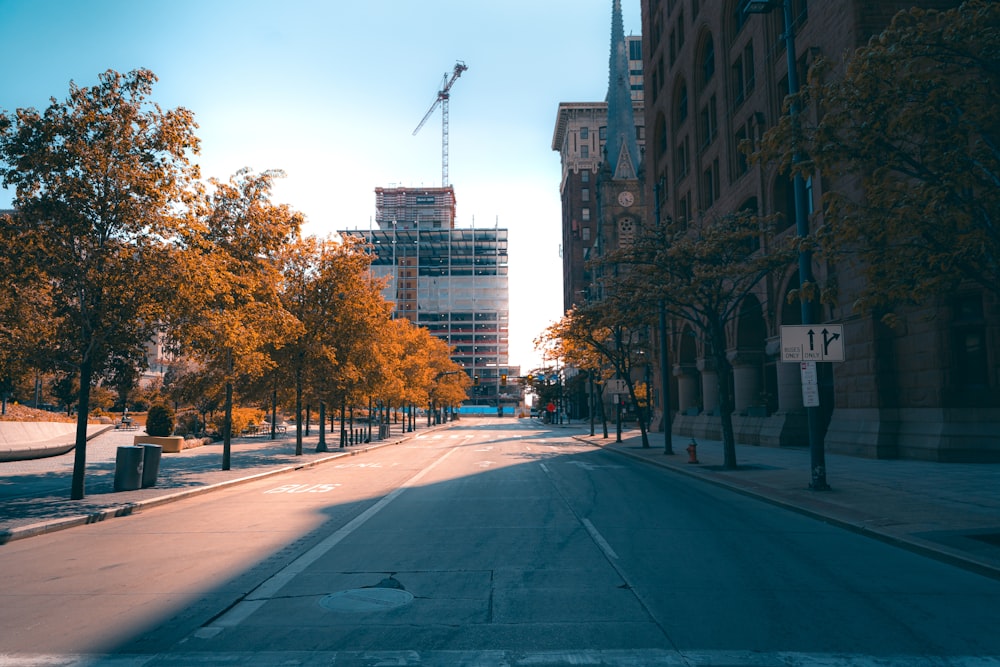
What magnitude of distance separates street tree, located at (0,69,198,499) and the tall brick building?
41.0 ft

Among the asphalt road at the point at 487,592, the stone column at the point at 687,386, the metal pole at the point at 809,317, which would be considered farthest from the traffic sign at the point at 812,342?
the stone column at the point at 687,386

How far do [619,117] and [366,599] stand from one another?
9987 cm

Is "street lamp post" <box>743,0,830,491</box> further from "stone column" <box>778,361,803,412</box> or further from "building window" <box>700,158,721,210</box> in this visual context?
"building window" <box>700,158,721,210</box>

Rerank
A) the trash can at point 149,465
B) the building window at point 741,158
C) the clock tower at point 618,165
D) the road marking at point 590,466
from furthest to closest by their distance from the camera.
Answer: the clock tower at point 618,165
the building window at point 741,158
the road marking at point 590,466
the trash can at point 149,465

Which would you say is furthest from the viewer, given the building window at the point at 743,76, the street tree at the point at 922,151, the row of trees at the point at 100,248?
the building window at the point at 743,76

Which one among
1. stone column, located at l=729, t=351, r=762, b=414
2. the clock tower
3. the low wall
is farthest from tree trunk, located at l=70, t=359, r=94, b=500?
the clock tower

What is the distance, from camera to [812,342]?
14828 mm

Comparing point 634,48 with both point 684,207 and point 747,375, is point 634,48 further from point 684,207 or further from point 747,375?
point 747,375

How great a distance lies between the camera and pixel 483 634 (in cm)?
569

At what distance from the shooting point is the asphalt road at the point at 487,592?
5348 mm

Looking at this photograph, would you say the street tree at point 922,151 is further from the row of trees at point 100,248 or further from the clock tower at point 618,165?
the clock tower at point 618,165

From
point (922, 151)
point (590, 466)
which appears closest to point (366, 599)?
point (922, 151)

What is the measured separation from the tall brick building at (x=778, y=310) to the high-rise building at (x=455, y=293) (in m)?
143

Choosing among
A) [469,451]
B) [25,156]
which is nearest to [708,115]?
[469,451]
